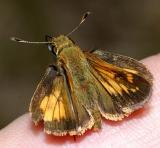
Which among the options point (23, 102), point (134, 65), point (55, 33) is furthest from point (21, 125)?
point (55, 33)

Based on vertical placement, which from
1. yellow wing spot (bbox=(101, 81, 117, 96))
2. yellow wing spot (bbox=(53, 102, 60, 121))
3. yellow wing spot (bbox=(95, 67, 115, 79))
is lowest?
yellow wing spot (bbox=(53, 102, 60, 121))

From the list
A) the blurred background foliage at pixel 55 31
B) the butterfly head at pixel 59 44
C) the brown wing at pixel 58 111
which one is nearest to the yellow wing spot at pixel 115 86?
the brown wing at pixel 58 111

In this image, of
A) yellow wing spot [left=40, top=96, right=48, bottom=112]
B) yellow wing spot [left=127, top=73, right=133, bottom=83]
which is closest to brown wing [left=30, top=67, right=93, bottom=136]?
yellow wing spot [left=40, top=96, right=48, bottom=112]

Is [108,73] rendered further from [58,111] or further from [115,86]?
[58,111]

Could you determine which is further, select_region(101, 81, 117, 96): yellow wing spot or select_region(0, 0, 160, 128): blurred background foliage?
select_region(0, 0, 160, 128): blurred background foliage

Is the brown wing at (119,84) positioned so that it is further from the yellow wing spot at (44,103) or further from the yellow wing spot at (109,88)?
the yellow wing spot at (44,103)

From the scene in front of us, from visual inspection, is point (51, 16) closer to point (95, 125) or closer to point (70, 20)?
point (70, 20)

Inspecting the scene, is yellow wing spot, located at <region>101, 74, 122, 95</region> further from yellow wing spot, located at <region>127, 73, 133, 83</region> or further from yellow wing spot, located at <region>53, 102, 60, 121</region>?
yellow wing spot, located at <region>53, 102, 60, 121</region>
